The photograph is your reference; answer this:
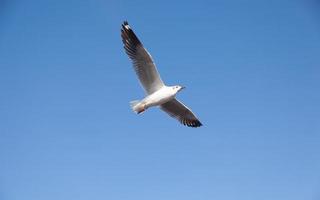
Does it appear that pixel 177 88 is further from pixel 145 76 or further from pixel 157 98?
pixel 145 76

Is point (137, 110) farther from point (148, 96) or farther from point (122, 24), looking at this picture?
point (122, 24)

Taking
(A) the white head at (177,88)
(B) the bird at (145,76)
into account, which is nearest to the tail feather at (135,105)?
(B) the bird at (145,76)

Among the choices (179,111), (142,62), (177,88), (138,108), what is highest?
(142,62)

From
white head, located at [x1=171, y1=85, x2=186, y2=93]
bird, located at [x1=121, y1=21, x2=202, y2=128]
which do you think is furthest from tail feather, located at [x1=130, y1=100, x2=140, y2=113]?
white head, located at [x1=171, y1=85, x2=186, y2=93]

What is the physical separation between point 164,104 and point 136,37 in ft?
Answer: 8.54

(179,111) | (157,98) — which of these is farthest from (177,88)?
(179,111)

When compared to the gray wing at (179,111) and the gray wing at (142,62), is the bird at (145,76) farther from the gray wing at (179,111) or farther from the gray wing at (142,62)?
the gray wing at (179,111)

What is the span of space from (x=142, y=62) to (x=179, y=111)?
2473mm

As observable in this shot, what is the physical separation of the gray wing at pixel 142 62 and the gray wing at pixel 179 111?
45.6 inches

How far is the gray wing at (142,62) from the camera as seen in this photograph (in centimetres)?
1764

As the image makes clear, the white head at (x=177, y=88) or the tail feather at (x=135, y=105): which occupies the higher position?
the white head at (x=177, y=88)

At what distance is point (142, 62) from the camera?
17.7 m

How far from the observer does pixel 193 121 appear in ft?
65.3

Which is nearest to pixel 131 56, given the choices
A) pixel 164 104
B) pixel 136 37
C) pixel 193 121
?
pixel 136 37
